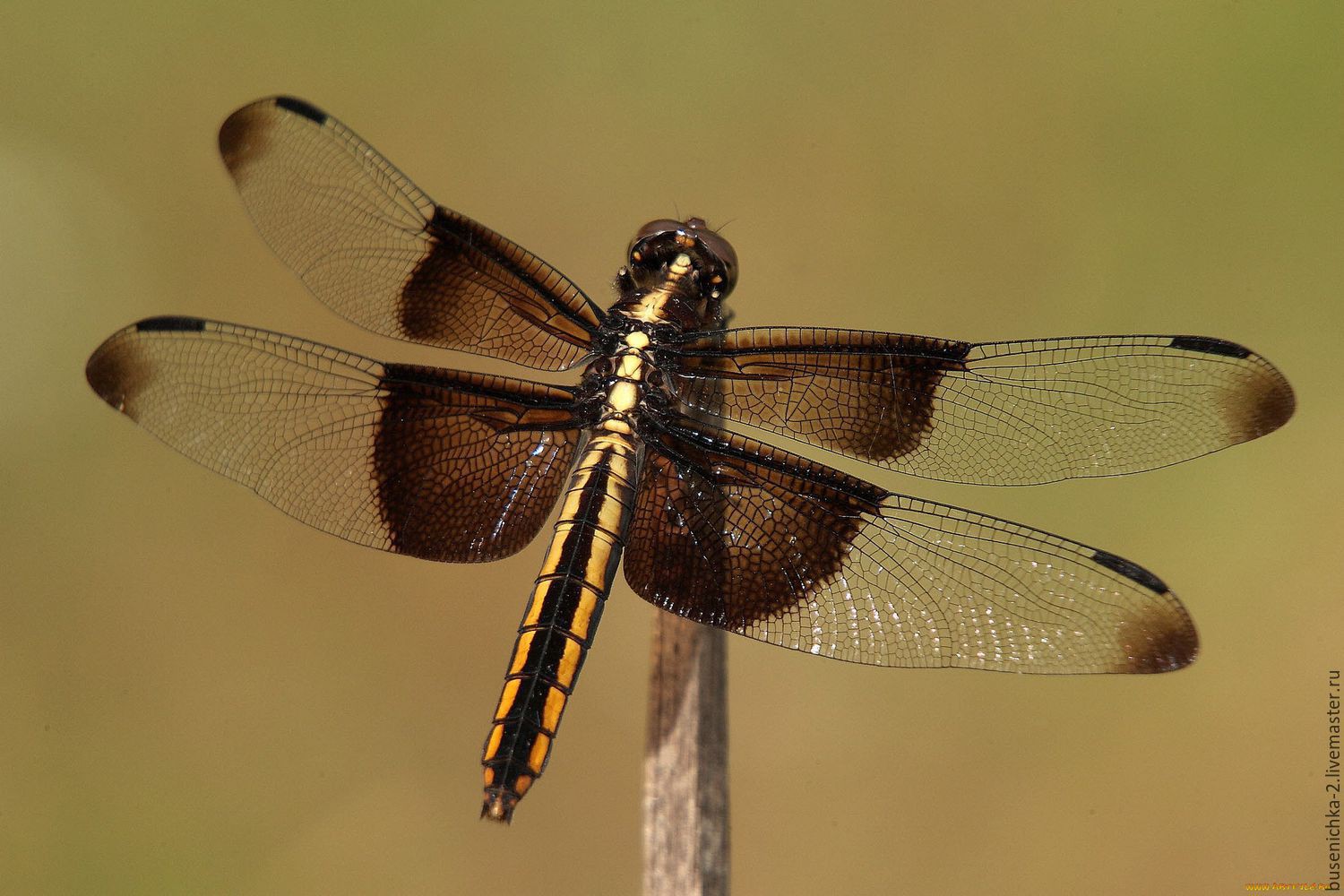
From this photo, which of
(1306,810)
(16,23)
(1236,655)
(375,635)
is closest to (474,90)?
(16,23)

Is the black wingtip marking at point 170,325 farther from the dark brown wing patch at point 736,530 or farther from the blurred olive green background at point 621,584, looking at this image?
the blurred olive green background at point 621,584

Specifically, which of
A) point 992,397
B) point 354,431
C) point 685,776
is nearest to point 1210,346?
point 992,397

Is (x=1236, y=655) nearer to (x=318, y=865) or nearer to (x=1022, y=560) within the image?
(x=1022, y=560)

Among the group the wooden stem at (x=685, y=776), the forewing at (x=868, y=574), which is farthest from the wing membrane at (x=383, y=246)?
the wooden stem at (x=685, y=776)

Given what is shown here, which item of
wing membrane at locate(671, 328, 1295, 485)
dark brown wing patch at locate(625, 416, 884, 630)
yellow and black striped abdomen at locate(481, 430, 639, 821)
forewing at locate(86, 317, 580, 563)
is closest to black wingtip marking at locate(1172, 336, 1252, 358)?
wing membrane at locate(671, 328, 1295, 485)

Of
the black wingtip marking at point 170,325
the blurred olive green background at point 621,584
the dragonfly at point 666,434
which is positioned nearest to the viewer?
the dragonfly at point 666,434

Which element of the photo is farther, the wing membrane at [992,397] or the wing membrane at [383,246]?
the wing membrane at [383,246]

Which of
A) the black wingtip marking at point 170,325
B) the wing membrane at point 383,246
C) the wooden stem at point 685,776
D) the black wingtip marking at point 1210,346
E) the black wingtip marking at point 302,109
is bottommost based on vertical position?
the wooden stem at point 685,776

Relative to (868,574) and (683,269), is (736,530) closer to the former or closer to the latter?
(868,574)
